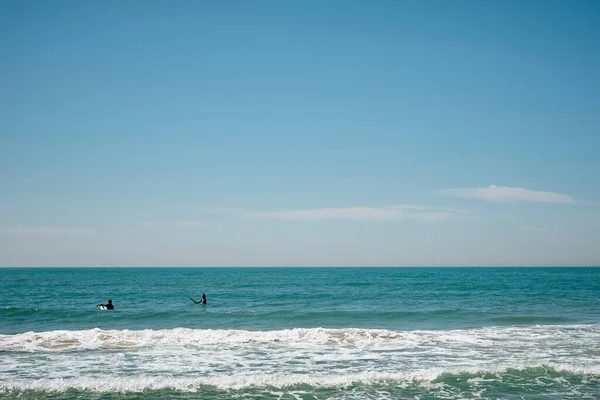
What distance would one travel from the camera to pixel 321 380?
1439 cm

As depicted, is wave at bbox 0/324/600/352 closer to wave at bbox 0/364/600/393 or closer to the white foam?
the white foam

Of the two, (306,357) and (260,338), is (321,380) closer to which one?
(306,357)

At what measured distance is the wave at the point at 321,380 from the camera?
Answer: 13.8m

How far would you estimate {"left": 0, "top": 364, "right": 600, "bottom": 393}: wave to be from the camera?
542 inches

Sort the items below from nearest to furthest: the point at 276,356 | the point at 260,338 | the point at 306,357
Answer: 1. the point at 306,357
2. the point at 276,356
3. the point at 260,338

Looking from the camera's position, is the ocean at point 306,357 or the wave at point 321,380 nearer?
the ocean at point 306,357

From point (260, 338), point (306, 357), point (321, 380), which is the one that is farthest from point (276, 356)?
point (321, 380)

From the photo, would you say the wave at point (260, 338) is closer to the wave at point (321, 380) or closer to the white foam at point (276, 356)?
the white foam at point (276, 356)

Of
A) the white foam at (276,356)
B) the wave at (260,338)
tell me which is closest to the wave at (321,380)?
the white foam at (276,356)

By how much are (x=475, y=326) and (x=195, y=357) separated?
17.2 metres

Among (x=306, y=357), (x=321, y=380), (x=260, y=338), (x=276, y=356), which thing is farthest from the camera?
(x=260, y=338)

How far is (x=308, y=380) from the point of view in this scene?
14.4 metres

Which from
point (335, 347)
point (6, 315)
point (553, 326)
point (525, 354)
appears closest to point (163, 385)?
point (335, 347)

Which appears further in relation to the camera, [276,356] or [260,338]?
[260,338]
